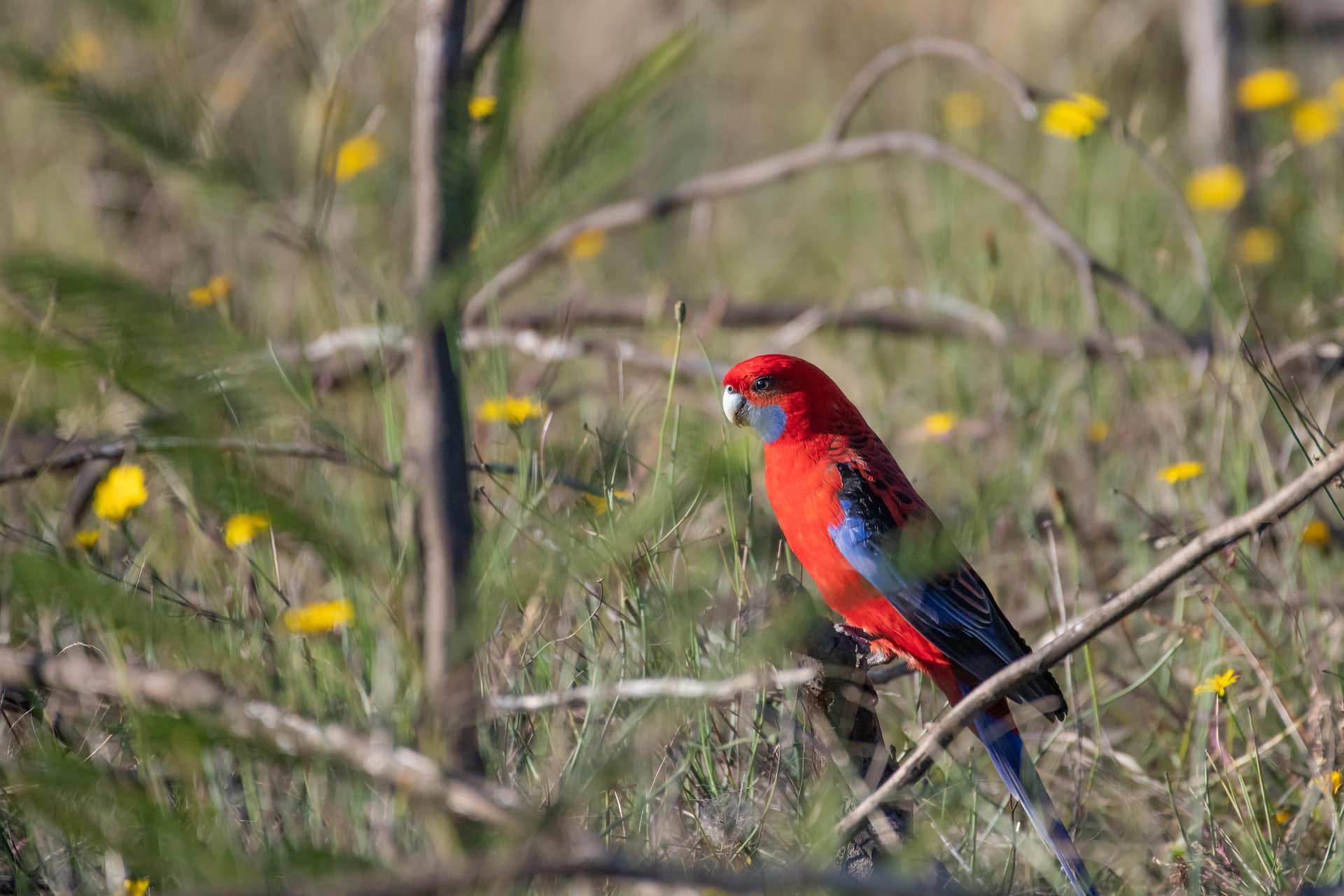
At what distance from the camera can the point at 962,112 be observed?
5.31 m

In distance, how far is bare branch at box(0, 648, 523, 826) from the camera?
100 cm

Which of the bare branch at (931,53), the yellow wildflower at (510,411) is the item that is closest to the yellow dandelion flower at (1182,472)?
the bare branch at (931,53)

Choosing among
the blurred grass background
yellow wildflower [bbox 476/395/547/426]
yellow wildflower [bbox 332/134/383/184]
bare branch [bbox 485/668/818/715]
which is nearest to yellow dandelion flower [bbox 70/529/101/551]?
the blurred grass background

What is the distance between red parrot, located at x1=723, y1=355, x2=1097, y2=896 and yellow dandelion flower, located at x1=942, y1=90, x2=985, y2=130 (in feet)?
9.74

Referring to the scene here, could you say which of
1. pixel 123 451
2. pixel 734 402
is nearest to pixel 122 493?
pixel 123 451

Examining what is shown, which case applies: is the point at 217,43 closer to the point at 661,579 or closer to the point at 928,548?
the point at 661,579

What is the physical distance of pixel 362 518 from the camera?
185 cm

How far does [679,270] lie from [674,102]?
4.10 metres

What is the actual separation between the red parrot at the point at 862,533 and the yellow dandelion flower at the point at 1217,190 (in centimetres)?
252

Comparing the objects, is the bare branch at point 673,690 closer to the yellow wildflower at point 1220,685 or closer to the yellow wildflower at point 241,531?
the yellow wildflower at point 241,531

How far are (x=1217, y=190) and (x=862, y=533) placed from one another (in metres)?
2.85

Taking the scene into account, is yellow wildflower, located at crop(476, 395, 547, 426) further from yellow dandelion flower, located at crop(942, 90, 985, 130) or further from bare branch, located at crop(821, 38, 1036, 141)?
yellow dandelion flower, located at crop(942, 90, 985, 130)

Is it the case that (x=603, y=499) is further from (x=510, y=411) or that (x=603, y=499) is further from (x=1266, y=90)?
(x=1266, y=90)

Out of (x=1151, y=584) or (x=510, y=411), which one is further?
(x=510, y=411)
